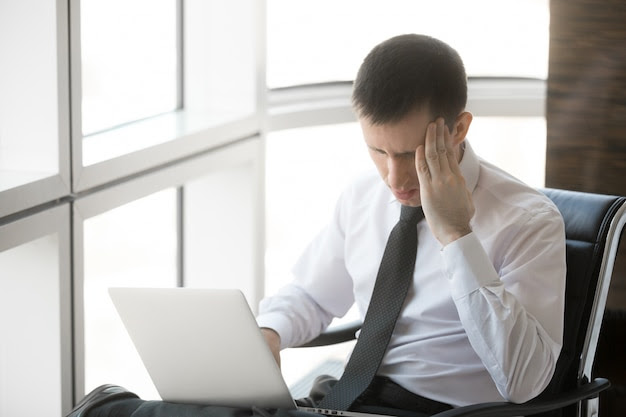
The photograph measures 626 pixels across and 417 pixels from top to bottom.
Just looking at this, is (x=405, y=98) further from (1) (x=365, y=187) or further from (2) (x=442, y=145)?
(1) (x=365, y=187)

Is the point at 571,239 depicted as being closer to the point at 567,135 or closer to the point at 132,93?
the point at 567,135

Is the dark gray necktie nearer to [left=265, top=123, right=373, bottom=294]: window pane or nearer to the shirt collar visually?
the shirt collar

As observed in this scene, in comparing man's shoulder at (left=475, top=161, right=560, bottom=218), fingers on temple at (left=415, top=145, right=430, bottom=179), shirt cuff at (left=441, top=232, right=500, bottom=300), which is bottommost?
shirt cuff at (left=441, top=232, right=500, bottom=300)

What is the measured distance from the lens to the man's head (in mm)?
1981

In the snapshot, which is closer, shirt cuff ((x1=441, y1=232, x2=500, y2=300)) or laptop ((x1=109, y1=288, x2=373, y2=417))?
laptop ((x1=109, y1=288, x2=373, y2=417))

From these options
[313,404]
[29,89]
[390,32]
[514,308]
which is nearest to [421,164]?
[514,308]

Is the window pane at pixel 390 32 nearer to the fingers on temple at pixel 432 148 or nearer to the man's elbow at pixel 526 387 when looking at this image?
the fingers on temple at pixel 432 148

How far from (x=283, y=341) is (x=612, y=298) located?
3.41ft

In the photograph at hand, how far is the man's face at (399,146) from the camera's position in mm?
1991

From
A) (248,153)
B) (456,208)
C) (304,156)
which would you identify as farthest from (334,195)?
(456,208)

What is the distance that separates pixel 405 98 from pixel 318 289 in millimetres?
620

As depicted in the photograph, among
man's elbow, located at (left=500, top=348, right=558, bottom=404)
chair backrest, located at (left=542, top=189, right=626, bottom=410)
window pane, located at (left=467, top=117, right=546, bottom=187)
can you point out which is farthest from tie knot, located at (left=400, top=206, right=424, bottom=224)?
window pane, located at (left=467, top=117, right=546, bottom=187)

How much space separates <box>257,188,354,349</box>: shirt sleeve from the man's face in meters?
0.36

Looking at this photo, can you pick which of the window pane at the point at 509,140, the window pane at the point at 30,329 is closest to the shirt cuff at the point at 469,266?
the window pane at the point at 30,329
